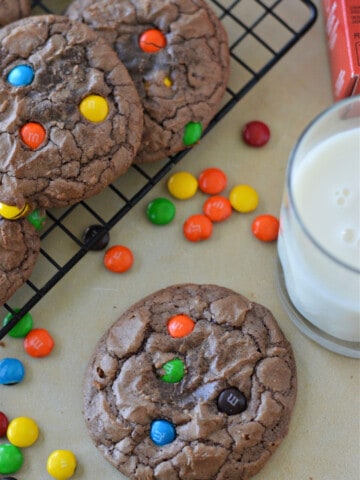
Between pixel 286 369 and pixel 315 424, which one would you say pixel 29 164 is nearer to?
pixel 286 369

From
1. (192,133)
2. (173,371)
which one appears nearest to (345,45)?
(192,133)

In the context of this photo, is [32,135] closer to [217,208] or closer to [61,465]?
[217,208]

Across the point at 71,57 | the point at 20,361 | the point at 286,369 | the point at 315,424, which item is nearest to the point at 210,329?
the point at 286,369

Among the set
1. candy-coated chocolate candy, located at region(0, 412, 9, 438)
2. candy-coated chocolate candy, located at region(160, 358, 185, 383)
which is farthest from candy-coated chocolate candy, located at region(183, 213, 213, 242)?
candy-coated chocolate candy, located at region(0, 412, 9, 438)

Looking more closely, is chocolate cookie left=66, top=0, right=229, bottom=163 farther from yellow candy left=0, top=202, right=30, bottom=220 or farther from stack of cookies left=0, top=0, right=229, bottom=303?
yellow candy left=0, top=202, right=30, bottom=220

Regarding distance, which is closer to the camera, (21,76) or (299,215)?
(299,215)
